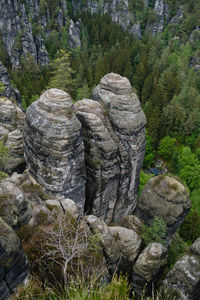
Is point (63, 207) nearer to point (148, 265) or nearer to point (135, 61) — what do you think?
point (148, 265)

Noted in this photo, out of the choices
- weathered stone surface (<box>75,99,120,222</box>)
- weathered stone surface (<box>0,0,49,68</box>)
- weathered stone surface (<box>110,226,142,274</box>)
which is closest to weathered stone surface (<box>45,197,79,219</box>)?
weathered stone surface (<box>110,226,142,274</box>)

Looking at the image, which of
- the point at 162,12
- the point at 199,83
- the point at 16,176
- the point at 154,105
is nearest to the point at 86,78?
the point at 154,105

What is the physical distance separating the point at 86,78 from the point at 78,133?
2227 inches

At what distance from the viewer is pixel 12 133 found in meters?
25.9

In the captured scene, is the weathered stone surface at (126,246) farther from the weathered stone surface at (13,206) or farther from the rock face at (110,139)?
the weathered stone surface at (13,206)

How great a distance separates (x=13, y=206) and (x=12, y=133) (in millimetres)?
14546

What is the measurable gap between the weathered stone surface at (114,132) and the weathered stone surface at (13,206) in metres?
10.4

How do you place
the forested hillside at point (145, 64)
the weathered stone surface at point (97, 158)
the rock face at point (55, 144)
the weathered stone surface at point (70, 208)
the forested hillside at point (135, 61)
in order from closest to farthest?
the weathered stone surface at point (70, 208), the rock face at point (55, 144), the weathered stone surface at point (97, 158), the forested hillside at point (135, 61), the forested hillside at point (145, 64)

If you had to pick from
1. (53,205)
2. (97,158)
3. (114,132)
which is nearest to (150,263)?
(53,205)

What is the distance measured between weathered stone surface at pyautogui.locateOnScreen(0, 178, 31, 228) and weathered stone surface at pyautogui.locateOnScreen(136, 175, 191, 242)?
15651mm

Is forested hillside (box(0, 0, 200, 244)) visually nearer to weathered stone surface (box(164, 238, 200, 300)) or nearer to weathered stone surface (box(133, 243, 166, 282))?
weathered stone surface (box(164, 238, 200, 300))

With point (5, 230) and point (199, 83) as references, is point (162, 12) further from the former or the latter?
point (5, 230)

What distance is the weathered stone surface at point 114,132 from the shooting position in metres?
22.9

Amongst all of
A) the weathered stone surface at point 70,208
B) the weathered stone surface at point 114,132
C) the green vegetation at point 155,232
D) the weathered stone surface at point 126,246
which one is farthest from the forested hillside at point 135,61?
the weathered stone surface at point 70,208
